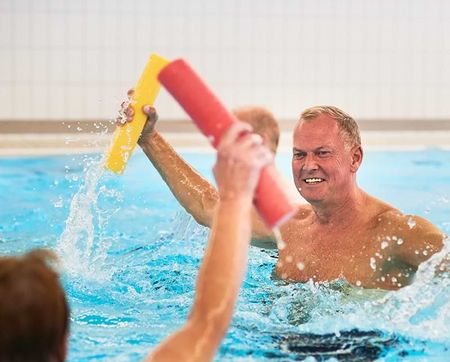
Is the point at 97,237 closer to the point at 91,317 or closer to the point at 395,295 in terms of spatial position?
the point at 91,317

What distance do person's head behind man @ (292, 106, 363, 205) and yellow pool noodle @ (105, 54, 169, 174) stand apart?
68 cm

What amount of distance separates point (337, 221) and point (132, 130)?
99cm

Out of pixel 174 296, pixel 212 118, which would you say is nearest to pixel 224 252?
pixel 212 118

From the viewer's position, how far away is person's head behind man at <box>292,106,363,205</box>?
12.8 ft

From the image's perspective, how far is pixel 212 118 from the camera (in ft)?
5.76

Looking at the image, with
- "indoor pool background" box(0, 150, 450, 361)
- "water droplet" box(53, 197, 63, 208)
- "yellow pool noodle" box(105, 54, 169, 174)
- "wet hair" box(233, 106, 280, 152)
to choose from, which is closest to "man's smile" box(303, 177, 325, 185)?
"indoor pool background" box(0, 150, 450, 361)

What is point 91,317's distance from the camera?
373cm

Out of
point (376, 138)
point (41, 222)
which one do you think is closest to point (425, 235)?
point (41, 222)

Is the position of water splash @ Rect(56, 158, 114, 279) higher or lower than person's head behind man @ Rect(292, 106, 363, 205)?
lower

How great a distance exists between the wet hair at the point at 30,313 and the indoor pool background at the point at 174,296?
1.64 meters

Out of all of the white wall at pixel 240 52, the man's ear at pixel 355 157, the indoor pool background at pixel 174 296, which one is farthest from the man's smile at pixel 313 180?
the white wall at pixel 240 52

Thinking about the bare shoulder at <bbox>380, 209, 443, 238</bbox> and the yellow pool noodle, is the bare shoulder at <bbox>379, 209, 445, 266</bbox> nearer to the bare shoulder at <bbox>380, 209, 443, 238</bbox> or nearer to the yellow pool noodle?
the bare shoulder at <bbox>380, 209, 443, 238</bbox>

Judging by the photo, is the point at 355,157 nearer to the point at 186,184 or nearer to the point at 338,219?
the point at 338,219

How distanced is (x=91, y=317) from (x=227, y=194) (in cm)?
213
